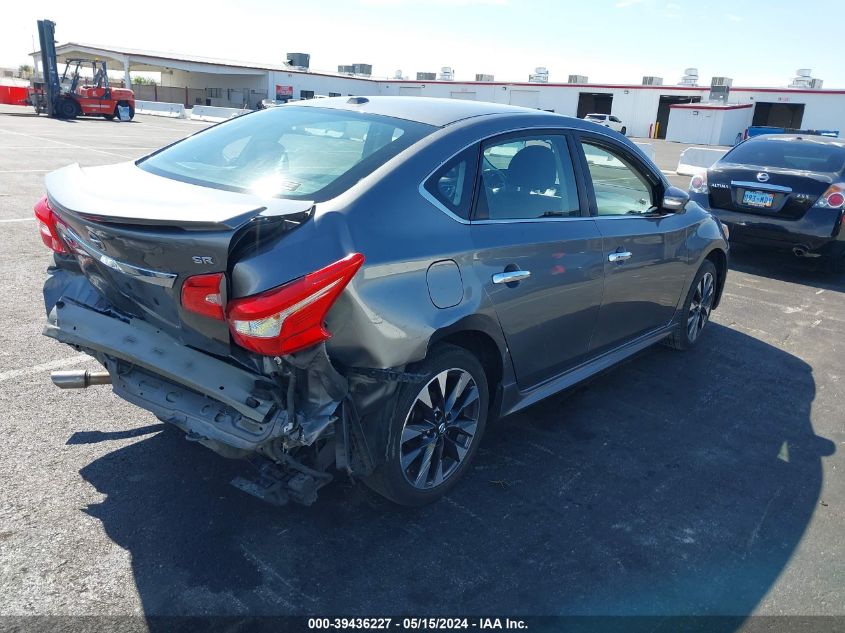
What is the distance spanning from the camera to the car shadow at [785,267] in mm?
8148

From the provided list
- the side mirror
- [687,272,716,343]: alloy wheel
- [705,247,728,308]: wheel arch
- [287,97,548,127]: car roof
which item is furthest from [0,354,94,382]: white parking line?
[705,247,728,308]: wheel arch

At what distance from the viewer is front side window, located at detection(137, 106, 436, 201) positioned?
2920mm

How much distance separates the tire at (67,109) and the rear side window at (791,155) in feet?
94.2

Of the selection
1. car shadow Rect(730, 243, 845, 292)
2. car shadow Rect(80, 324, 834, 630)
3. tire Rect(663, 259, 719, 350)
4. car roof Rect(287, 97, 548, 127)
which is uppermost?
car roof Rect(287, 97, 548, 127)

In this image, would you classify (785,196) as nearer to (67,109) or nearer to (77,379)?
(77,379)

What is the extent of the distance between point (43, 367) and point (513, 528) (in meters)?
3.06

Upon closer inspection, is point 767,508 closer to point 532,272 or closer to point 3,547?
point 532,272

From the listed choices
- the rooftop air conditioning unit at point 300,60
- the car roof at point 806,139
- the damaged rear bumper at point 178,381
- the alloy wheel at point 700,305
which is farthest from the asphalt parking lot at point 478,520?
the rooftop air conditioning unit at point 300,60

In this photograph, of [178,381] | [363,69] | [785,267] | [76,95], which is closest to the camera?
[178,381]

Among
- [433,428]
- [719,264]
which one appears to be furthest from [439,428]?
[719,264]

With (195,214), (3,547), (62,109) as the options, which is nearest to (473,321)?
(195,214)

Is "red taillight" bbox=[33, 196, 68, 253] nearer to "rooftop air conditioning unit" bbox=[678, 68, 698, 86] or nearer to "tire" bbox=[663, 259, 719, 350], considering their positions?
"tire" bbox=[663, 259, 719, 350]

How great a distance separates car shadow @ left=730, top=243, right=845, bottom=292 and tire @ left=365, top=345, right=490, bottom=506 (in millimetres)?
6374

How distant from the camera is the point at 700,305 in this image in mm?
5496
